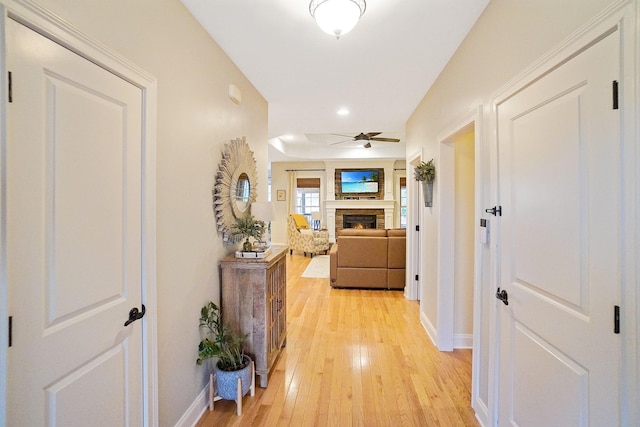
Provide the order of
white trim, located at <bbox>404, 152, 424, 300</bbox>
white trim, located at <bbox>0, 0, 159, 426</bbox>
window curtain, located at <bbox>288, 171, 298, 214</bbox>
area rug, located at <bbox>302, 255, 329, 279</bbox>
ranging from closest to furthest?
1. white trim, located at <bbox>0, 0, 159, 426</bbox>
2. white trim, located at <bbox>404, 152, 424, 300</bbox>
3. area rug, located at <bbox>302, 255, 329, 279</bbox>
4. window curtain, located at <bbox>288, 171, 298, 214</bbox>

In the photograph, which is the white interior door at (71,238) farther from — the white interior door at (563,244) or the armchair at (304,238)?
the armchair at (304,238)

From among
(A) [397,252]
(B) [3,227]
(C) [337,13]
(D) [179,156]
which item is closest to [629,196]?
(C) [337,13]

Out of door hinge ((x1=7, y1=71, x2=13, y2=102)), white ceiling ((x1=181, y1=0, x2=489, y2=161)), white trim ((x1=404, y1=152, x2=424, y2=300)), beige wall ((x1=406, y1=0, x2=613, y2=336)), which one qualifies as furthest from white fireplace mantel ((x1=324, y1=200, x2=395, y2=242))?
door hinge ((x1=7, y1=71, x2=13, y2=102))

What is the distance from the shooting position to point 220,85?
219 centimetres

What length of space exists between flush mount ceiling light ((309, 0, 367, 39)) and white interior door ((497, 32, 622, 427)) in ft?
3.07

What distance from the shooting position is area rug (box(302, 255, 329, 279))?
5727mm

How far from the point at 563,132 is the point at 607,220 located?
1.28ft

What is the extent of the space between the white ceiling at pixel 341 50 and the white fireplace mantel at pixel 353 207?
15.9ft

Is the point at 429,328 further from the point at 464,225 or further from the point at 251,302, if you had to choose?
the point at 251,302

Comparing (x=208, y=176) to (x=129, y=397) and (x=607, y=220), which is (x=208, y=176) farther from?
(x=607, y=220)

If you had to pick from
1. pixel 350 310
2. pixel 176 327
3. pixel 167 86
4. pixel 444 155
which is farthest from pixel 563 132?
pixel 350 310

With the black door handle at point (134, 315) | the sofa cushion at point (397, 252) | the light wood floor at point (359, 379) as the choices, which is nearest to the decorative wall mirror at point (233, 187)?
the black door handle at point (134, 315)

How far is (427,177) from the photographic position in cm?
309

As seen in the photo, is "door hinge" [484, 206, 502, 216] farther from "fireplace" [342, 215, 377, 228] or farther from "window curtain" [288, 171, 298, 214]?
"window curtain" [288, 171, 298, 214]
